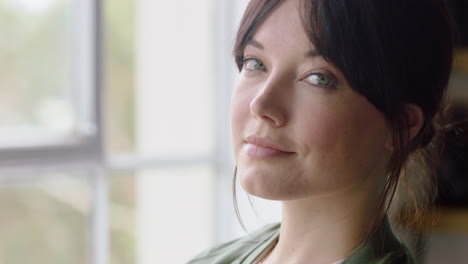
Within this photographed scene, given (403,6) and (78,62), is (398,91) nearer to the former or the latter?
(403,6)

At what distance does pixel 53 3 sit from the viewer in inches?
82.3

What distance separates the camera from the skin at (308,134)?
90 centimetres

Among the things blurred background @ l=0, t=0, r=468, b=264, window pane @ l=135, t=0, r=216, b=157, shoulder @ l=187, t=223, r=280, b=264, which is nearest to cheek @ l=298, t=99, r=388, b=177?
shoulder @ l=187, t=223, r=280, b=264

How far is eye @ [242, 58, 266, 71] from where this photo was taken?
972 millimetres

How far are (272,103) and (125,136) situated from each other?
4.97ft

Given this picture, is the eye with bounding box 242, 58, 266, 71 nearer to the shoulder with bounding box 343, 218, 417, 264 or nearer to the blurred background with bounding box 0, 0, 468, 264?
the shoulder with bounding box 343, 218, 417, 264

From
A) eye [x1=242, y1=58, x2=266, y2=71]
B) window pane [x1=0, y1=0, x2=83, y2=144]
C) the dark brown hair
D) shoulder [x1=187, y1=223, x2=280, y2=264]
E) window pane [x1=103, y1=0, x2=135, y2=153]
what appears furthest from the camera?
window pane [x1=103, y1=0, x2=135, y2=153]

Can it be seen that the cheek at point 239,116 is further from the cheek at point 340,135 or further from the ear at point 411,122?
the ear at point 411,122

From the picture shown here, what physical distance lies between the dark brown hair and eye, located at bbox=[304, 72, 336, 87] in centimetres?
2

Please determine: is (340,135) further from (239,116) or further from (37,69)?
(37,69)

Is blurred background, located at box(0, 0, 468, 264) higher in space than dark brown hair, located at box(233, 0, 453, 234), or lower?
lower

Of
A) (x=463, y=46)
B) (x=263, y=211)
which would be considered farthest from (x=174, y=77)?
(x=463, y=46)

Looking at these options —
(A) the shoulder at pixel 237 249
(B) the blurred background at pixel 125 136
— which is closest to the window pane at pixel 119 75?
(B) the blurred background at pixel 125 136

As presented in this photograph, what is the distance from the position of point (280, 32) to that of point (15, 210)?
139 centimetres
